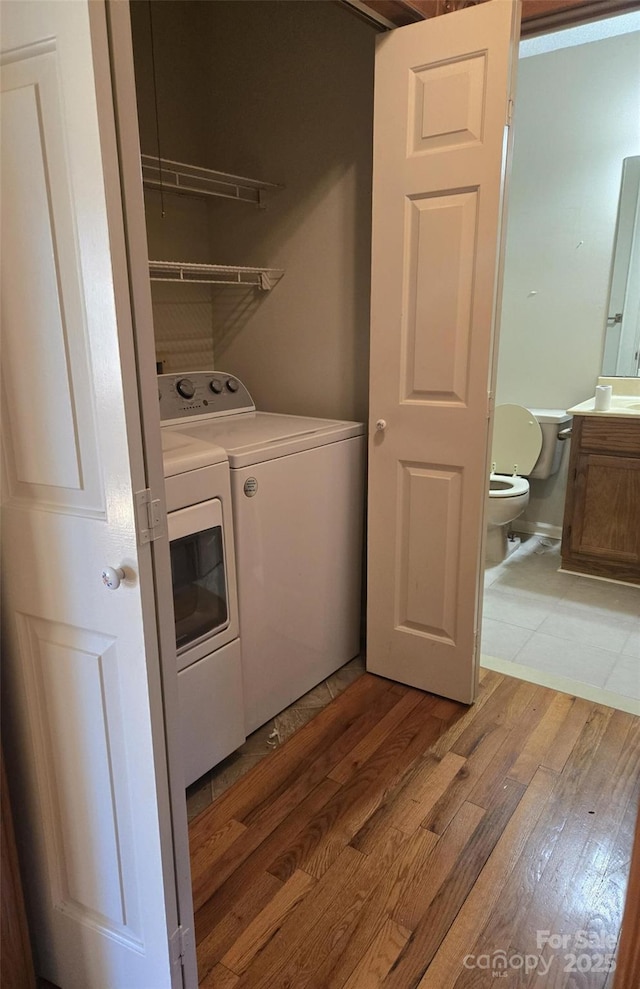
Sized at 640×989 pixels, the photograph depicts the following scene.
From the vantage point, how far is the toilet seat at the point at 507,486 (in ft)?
10.5

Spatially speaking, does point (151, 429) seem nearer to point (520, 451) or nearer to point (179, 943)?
point (179, 943)

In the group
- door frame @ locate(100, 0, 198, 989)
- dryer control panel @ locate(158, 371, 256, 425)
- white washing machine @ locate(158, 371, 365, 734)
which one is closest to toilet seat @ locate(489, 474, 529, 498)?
white washing machine @ locate(158, 371, 365, 734)

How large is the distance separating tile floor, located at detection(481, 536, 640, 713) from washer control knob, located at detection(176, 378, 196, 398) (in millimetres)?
1520

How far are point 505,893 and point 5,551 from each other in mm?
1344

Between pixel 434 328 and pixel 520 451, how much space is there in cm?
179

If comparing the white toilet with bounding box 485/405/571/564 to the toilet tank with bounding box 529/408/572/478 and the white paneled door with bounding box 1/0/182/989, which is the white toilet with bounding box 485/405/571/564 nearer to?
the toilet tank with bounding box 529/408/572/478

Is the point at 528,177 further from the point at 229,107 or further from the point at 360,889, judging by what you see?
the point at 360,889

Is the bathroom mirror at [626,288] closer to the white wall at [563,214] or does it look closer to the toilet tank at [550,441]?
the white wall at [563,214]

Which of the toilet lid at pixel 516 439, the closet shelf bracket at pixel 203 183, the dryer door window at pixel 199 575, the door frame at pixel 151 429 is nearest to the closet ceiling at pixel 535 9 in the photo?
the closet shelf bracket at pixel 203 183

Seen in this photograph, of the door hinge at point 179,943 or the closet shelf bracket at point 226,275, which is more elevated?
the closet shelf bracket at point 226,275

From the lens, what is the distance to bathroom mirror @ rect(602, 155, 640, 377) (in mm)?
3172

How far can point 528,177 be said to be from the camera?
3400mm

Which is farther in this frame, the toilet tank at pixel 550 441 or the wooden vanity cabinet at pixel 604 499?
the toilet tank at pixel 550 441

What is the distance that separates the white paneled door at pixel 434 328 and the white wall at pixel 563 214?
5.26 ft
